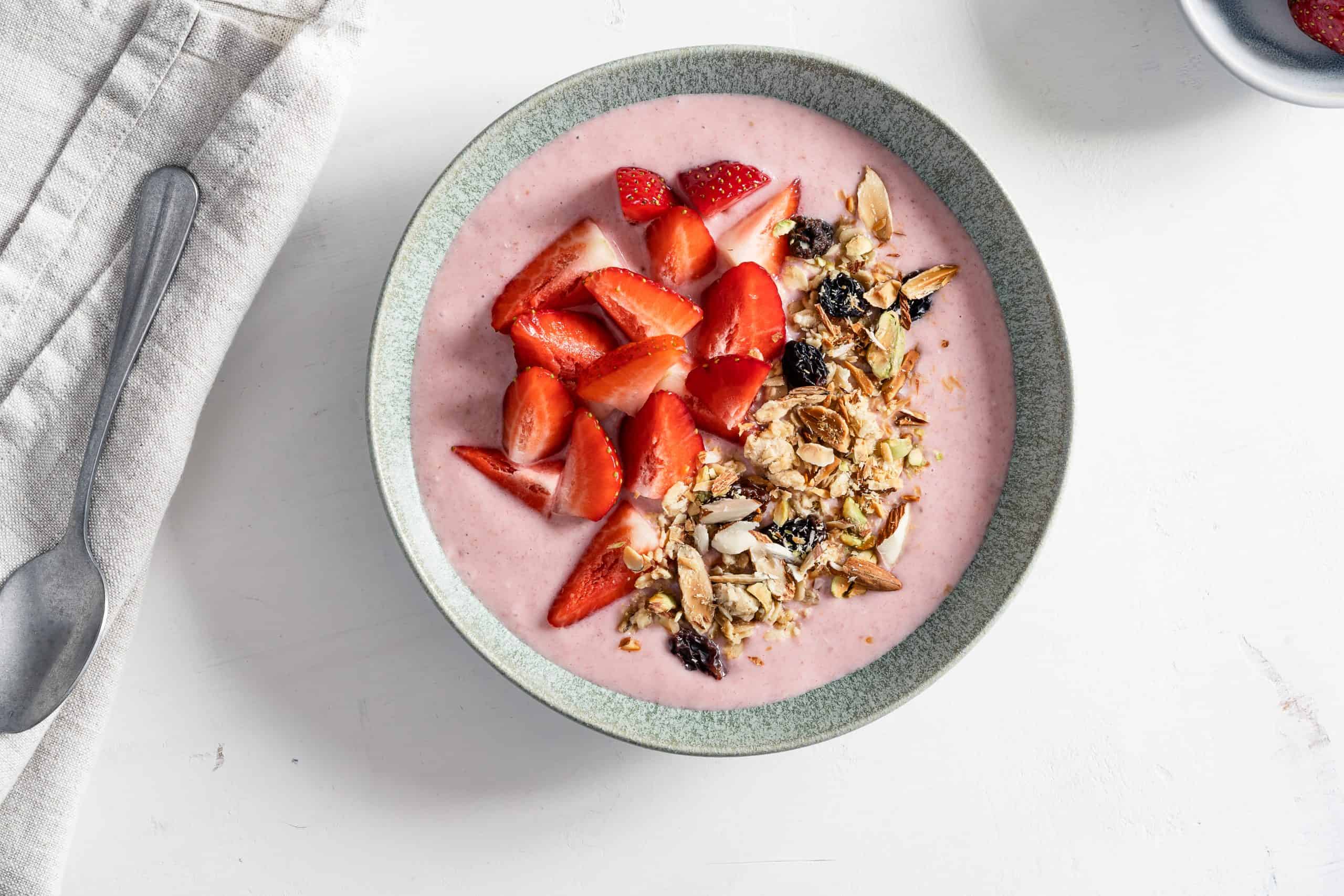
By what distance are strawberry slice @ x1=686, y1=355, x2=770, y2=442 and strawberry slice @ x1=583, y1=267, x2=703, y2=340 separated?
0.07 metres

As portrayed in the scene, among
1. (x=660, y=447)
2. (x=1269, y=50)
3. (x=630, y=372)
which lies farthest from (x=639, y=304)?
(x=1269, y=50)

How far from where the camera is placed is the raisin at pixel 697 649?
1.22 meters

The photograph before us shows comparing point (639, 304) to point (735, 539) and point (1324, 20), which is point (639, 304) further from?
point (1324, 20)

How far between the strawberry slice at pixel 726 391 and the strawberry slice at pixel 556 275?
0.20 metres

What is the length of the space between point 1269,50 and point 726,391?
1.04 meters

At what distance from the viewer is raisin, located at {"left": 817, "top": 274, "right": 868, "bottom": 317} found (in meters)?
1.21

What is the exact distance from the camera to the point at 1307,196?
4.63ft

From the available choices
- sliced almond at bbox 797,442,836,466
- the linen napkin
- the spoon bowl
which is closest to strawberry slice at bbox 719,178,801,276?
sliced almond at bbox 797,442,836,466

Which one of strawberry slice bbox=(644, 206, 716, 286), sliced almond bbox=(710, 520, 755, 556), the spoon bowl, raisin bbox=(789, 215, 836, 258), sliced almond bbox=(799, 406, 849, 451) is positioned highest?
raisin bbox=(789, 215, 836, 258)

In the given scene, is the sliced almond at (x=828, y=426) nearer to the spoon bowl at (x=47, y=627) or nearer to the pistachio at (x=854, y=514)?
the pistachio at (x=854, y=514)

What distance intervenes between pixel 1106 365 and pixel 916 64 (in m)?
0.56

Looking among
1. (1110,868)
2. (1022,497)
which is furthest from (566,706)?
(1110,868)

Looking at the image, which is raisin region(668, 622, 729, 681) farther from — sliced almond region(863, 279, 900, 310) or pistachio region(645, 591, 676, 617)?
sliced almond region(863, 279, 900, 310)

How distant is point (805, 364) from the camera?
3.92ft
